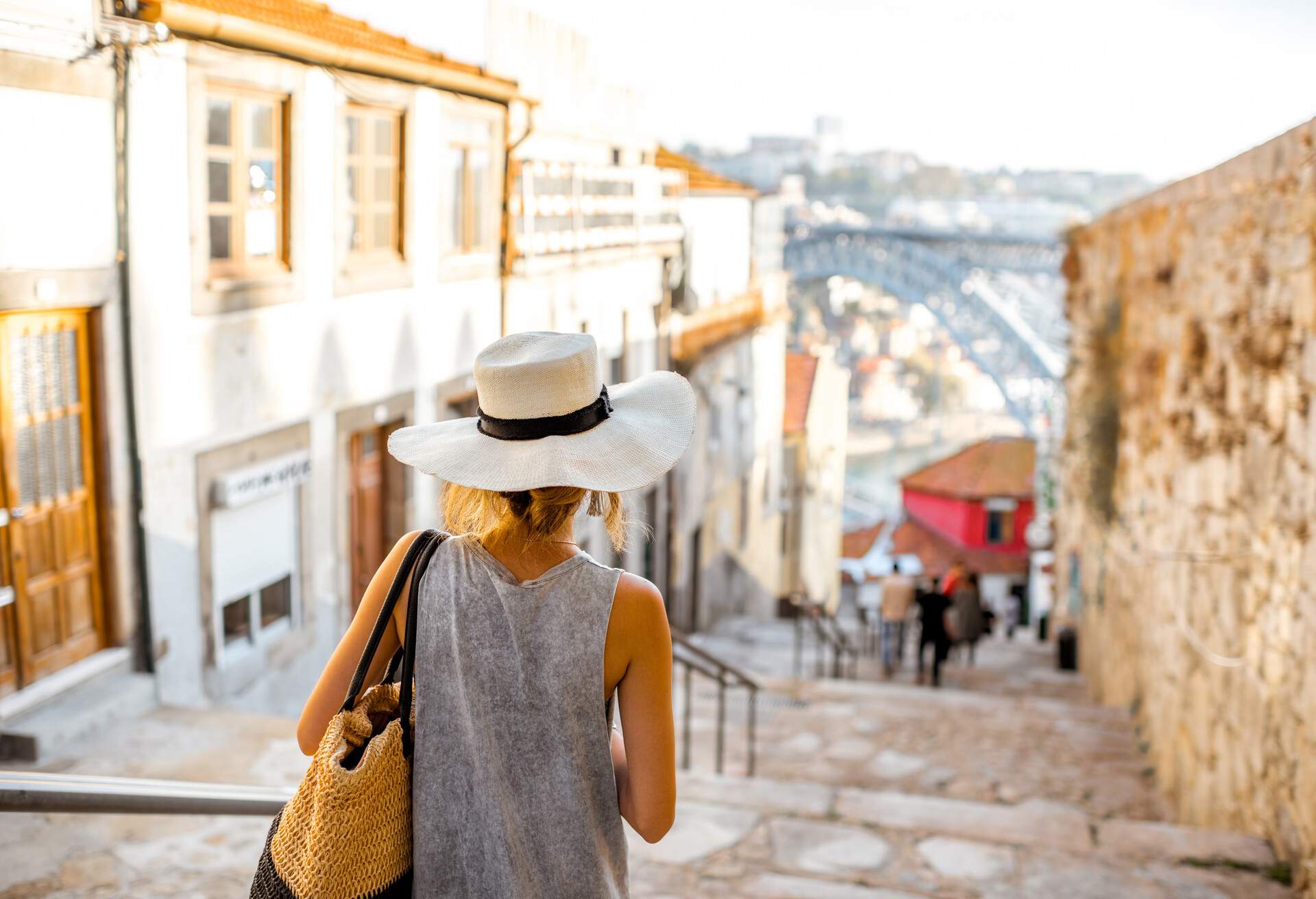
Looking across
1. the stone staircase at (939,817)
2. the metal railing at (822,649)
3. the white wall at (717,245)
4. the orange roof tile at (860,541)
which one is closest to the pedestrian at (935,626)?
the metal railing at (822,649)

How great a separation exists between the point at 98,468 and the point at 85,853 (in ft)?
7.48

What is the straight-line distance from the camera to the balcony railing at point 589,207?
10.5 metres

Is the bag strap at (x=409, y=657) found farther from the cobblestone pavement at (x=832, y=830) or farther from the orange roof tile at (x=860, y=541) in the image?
the orange roof tile at (x=860, y=541)

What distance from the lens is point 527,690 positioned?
1.64 metres

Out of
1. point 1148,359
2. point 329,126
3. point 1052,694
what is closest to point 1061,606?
point 1052,694

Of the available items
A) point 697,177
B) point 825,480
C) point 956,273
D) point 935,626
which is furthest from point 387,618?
point 956,273

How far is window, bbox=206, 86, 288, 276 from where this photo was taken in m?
6.27

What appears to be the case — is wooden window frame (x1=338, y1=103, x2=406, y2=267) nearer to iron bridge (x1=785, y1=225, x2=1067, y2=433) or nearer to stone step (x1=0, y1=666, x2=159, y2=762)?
→ stone step (x1=0, y1=666, x2=159, y2=762)

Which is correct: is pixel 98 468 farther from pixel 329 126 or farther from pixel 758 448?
pixel 758 448

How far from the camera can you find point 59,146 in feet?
16.7

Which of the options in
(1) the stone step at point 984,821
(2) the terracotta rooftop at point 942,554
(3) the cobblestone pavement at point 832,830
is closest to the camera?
(3) the cobblestone pavement at point 832,830

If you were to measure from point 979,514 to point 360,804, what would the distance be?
39.7 m

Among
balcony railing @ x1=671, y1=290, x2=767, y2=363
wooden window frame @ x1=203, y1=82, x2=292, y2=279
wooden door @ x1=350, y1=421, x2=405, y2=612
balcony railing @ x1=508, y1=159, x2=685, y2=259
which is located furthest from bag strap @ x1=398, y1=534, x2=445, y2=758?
balcony railing @ x1=671, y1=290, x2=767, y2=363

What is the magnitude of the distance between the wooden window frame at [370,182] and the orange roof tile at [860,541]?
40.5 meters
